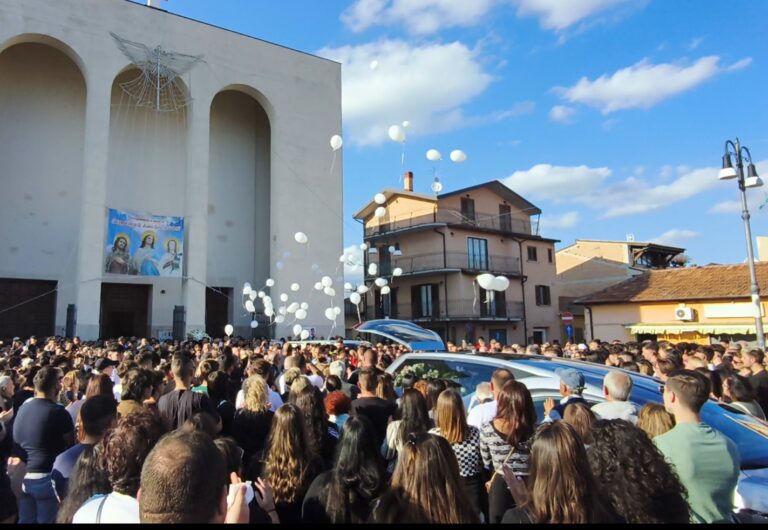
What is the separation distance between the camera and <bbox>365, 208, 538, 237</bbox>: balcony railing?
1353 inches

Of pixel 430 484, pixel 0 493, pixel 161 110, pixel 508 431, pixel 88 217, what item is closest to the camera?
Result: pixel 430 484

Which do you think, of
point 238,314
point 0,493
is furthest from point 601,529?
point 238,314

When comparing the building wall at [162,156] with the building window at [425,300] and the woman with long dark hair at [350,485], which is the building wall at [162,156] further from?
the woman with long dark hair at [350,485]

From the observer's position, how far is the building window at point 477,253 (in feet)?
113

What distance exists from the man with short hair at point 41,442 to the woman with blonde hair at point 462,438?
2650 mm

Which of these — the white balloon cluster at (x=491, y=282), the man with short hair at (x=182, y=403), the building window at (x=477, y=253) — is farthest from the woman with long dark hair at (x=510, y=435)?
the building window at (x=477, y=253)

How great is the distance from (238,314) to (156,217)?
23.2 ft

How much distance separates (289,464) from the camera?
10.1 ft

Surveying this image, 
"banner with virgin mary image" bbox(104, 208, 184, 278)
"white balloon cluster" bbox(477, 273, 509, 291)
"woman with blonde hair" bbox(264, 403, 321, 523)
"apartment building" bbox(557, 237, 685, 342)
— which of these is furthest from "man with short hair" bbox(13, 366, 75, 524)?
"apartment building" bbox(557, 237, 685, 342)

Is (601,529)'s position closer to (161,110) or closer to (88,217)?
(88,217)

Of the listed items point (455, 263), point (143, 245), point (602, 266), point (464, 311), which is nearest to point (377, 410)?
point (143, 245)

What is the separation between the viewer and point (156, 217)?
23828 millimetres

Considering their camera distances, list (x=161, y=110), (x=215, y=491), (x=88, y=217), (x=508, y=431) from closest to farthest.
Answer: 1. (x=215, y=491)
2. (x=508, y=431)
3. (x=88, y=217)
4. (x=161, y=110)

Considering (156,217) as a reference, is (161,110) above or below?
above
